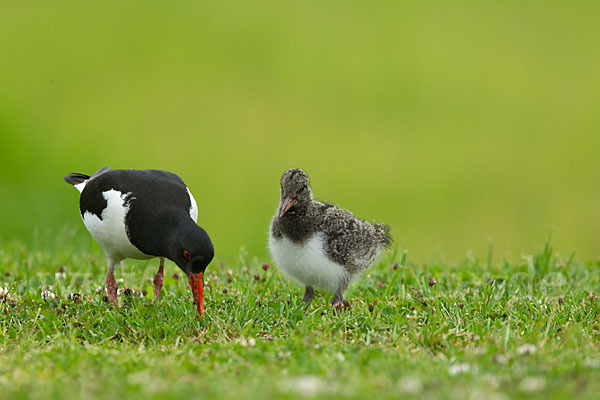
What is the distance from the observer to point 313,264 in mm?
6777

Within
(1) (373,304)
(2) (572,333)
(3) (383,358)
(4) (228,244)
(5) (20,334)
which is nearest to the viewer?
(3) (383,358)

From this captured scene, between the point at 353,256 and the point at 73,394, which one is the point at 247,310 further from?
the point at 73,394

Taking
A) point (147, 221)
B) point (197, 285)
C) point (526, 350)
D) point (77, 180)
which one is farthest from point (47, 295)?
point (526, 350)

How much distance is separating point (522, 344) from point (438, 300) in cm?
153

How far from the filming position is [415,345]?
5.54 m

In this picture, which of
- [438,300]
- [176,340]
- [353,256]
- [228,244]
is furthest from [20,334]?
[228,244]

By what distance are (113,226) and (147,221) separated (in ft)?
1.38

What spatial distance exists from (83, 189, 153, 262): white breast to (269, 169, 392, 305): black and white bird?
4.80ft

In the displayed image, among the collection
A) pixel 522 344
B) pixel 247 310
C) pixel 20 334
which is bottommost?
pixel 20 334

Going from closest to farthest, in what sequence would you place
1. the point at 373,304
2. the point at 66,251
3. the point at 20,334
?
the point at 20,334 → the point at 373,304 → the point at 66,251

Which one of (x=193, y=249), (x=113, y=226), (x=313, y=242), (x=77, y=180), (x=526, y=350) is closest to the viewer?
(x=526, y=350)

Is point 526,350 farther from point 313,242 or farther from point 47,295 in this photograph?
point 47,295

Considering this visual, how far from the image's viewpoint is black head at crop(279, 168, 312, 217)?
6.80 meters

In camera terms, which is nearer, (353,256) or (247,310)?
(247,310)
